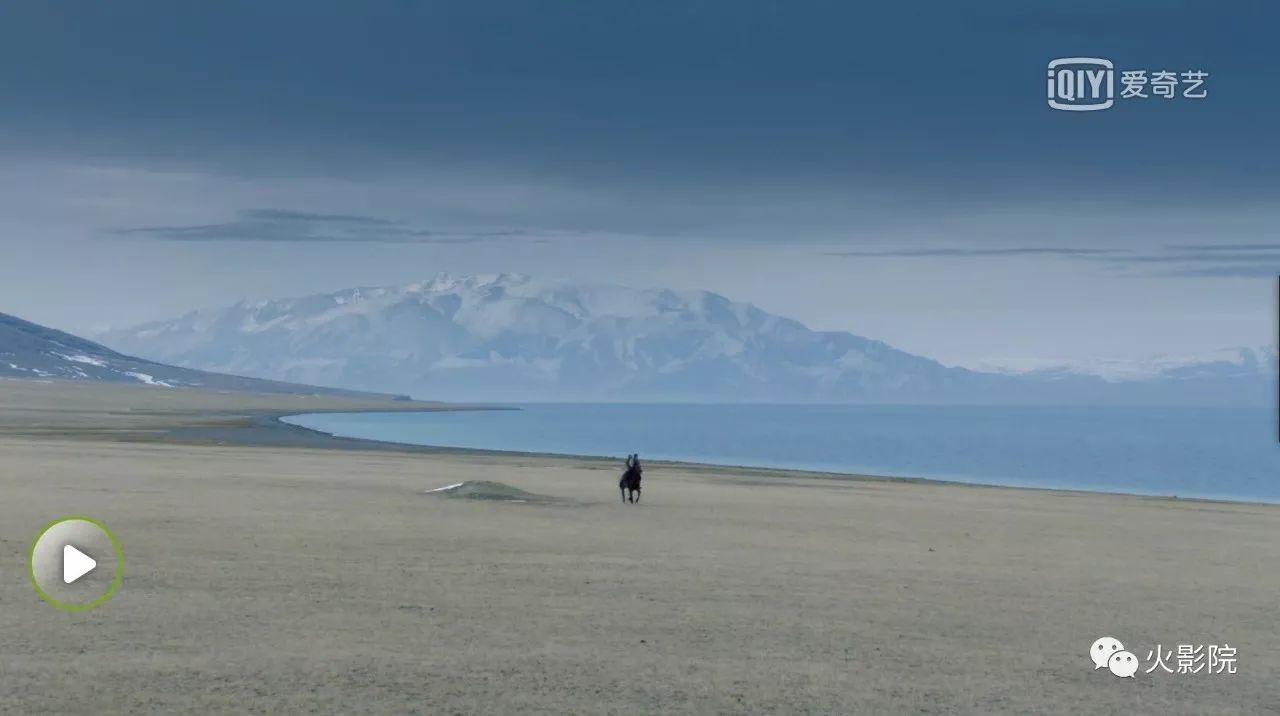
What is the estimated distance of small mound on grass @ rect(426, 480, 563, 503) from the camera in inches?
1572

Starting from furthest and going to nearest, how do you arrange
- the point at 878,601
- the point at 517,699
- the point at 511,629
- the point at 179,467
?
the point at 179,467 < the point at 878,601 < the point at 511,629 < the point at 517,699

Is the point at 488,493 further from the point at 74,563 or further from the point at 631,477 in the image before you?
the point at 74,563

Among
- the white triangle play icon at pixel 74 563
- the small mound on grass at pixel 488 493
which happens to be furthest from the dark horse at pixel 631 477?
the white triangle play icon at pixel 74 563

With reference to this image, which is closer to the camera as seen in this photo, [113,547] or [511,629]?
[511,629]

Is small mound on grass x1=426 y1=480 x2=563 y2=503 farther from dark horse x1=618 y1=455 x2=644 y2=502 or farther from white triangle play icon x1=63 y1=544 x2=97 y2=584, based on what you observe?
white triangle play icon x1=63 y1=544 x2=97 y2=584

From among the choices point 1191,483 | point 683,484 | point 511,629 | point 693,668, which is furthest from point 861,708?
point 1191,483

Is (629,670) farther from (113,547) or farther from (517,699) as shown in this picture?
(113,547)

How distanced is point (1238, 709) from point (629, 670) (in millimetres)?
6520

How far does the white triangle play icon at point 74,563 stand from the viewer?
18.2 m

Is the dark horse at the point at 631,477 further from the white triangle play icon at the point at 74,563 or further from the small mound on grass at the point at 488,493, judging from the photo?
the white triangle play icon at the point at 74,563

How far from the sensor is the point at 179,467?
53250 millimetres

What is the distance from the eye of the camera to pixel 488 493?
40219 mm

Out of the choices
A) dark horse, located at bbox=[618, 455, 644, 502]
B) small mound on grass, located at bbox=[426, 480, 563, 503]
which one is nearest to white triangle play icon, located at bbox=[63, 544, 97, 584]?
small mound on grass, located at bbox=[426, 480, 563, 503]

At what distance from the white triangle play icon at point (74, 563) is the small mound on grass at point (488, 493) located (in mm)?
21260
